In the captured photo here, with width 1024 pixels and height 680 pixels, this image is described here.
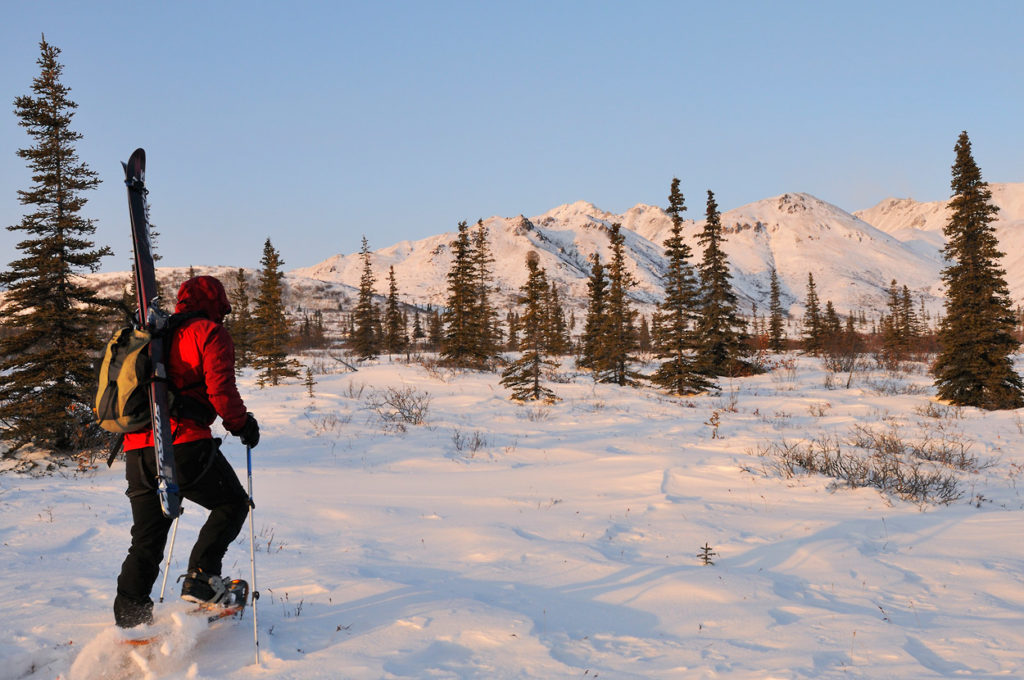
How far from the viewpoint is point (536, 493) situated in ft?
27.7

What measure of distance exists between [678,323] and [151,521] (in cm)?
2321

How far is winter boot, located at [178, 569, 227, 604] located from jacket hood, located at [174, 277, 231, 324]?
1.74 metres

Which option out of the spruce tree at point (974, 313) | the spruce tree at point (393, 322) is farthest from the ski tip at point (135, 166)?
the spruce tree at point (393, 322)

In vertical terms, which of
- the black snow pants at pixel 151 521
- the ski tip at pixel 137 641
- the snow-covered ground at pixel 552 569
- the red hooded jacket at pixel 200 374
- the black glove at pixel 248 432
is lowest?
the snow-covered ground at pixel 552 569

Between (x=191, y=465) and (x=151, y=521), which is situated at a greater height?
(x=191, y=465)

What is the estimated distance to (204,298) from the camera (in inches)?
146

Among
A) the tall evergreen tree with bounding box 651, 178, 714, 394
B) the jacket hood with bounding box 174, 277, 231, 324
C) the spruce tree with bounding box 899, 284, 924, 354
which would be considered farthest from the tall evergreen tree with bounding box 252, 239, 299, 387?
the spruce tree with bounding box 899, 284, 924, 354

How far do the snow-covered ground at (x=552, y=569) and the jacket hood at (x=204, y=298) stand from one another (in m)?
2.05

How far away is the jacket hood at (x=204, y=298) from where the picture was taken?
3635mm

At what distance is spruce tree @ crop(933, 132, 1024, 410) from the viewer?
62.4ft

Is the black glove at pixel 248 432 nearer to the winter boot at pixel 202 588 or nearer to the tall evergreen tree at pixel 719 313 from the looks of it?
the winter boot at pixel 202 588

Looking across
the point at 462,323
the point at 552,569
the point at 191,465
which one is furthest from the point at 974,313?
the point at 191,465

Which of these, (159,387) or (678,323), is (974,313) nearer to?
(678,323)

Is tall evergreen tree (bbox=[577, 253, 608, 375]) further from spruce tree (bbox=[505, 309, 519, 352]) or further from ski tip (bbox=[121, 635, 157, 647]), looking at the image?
ski tip (bbox=[121, 635, 157, 647])
